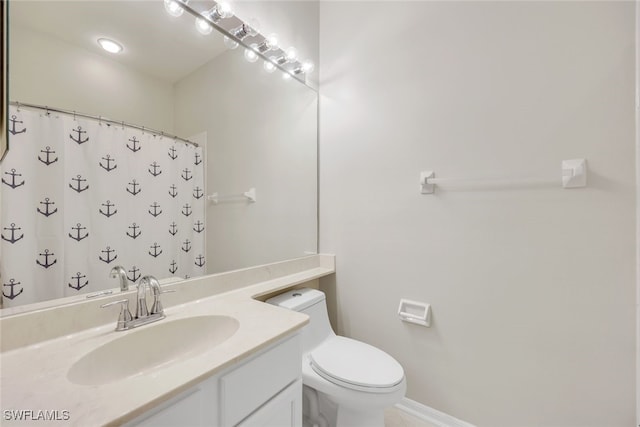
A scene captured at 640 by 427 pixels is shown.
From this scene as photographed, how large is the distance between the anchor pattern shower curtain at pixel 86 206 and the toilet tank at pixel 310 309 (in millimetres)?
472

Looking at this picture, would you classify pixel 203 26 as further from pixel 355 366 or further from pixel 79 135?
pixel 355 366

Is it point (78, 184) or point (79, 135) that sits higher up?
point (79, 135)

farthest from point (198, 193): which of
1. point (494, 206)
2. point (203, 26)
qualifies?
point (494, 206)

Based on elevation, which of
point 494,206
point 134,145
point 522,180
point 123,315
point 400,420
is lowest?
point 400,420

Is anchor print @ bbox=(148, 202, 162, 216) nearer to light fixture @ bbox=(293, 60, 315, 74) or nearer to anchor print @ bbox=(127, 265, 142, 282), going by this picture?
anchor print @ bbox=(127, 265, 142, 282)

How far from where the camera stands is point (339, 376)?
1.11 metres

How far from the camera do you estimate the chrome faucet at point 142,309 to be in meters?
0.85

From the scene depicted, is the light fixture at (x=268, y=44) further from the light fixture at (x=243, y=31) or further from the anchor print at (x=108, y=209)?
the anchor print at (x=108, y=209)

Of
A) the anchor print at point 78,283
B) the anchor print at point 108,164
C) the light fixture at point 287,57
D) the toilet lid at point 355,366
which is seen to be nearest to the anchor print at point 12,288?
the anchor print at point 78,283

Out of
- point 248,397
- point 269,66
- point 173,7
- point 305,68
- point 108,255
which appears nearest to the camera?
point 248,397

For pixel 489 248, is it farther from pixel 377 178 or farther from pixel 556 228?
pixel 377 178

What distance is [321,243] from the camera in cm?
184

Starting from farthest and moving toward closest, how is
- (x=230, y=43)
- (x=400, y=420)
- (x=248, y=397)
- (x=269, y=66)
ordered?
(x=269, y=66) < (x=400, y=420) < (x=230, y=43) < (x=248, y=397)

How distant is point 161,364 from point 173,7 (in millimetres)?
1384
